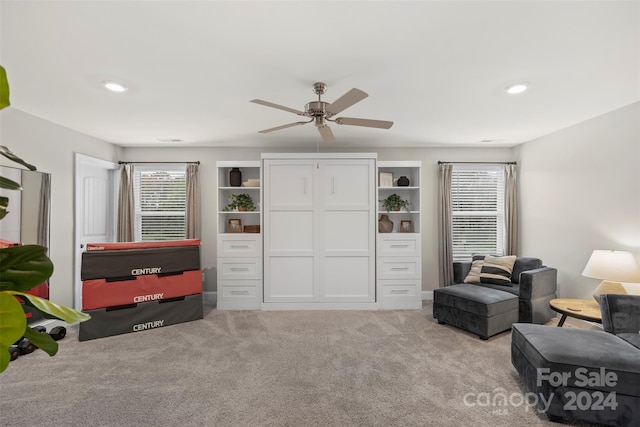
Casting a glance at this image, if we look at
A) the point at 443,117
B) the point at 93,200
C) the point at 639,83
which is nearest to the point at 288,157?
the point at 443,117

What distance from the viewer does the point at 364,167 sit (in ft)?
14.8

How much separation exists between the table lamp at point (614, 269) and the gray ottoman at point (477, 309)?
83 cm

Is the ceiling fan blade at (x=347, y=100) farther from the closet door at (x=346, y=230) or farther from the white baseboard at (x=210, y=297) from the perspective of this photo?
the white baseboard at (x=210, y=297)

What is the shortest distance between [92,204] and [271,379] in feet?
12.3

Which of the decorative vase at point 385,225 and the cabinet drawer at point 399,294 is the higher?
the decorative vase at point 385,225

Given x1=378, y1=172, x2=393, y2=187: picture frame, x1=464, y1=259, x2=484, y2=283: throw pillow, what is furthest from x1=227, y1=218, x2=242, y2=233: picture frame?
x1=464, y1=259, x2=484, y2=283: throw pillow

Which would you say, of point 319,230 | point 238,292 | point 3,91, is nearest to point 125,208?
point 238,292

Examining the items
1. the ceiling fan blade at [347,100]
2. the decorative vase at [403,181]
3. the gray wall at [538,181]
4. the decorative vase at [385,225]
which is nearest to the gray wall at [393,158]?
the gray wall at [538,181]

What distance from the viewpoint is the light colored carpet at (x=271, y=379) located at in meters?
2.14

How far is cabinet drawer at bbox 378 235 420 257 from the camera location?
14.9ft

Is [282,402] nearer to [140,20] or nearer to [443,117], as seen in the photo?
[140,20]

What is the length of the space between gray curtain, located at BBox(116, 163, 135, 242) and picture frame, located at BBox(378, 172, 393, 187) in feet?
12.7

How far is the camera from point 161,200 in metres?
5.11

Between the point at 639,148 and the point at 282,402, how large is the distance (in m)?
4.08
